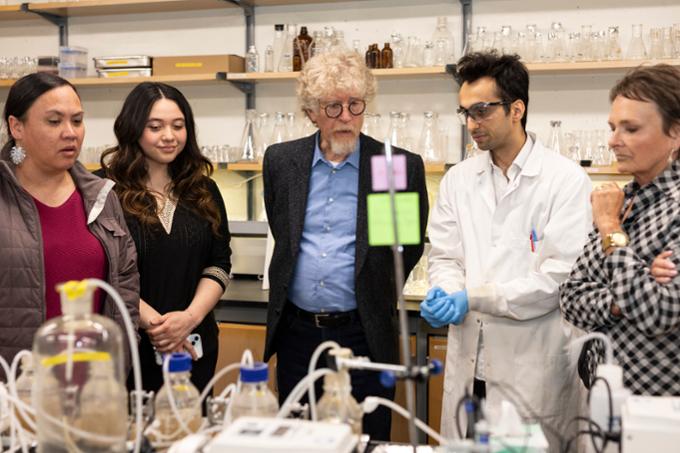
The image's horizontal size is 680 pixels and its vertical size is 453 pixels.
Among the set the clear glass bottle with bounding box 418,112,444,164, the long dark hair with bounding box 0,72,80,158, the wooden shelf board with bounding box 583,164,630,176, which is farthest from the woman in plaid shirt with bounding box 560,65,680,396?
the clear glass bottle with bounding box 418,112,444,164

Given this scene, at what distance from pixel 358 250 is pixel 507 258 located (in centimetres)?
43

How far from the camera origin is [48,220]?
2.02 metres

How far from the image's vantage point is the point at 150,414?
4.81 ft

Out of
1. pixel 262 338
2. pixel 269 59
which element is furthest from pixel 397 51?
pixel 262 338

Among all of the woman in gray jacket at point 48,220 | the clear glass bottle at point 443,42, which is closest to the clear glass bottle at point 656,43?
the clear glass bottle at point 443,42

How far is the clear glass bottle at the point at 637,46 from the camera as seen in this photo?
3.45 meters

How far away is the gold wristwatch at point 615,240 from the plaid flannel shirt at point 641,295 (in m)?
0.02

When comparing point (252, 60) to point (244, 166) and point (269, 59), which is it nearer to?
point (269, 59)

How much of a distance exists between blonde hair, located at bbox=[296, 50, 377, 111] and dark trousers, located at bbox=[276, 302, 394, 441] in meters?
0.66

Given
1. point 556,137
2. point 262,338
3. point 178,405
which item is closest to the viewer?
point 178,405

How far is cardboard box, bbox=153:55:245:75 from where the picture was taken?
3.94 metres

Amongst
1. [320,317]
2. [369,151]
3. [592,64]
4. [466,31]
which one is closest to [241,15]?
[466,31]

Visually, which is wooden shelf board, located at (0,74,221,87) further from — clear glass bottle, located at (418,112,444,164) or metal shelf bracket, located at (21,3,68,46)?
clear glass bottle, located at (418,112,444,164)

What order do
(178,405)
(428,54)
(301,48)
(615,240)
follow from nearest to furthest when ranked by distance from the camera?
(178,405) → (615,240) → (428,54) → (301,48)
